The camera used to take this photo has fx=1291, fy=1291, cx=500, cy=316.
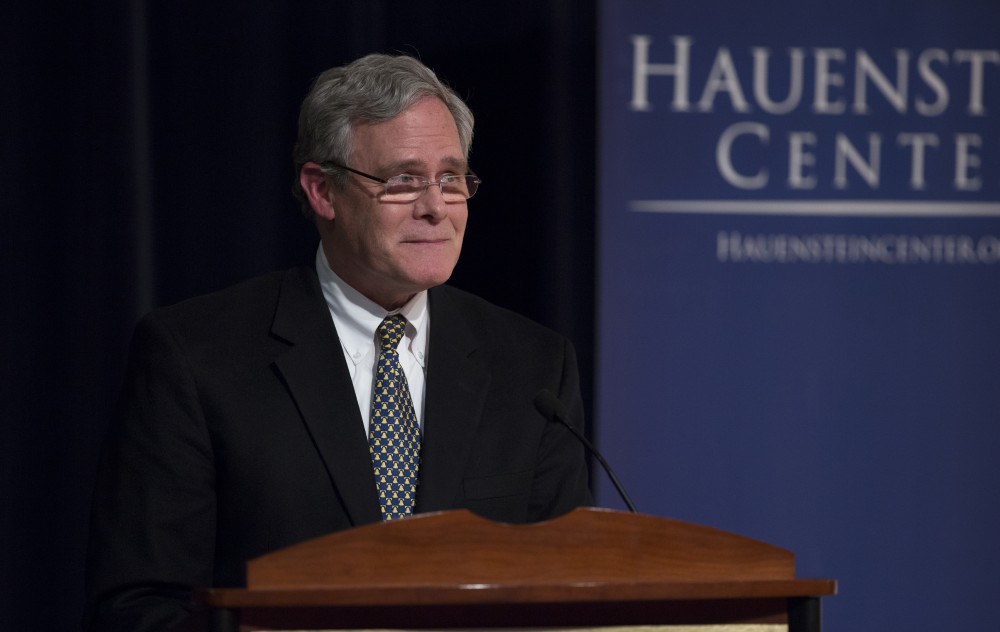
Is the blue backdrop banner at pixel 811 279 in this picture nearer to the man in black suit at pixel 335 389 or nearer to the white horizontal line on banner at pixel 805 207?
the white horizontal line on banner at pixel 805 207

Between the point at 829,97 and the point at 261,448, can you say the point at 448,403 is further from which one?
the point at 829,97

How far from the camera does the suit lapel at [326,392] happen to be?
207cm

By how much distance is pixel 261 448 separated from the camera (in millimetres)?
2092

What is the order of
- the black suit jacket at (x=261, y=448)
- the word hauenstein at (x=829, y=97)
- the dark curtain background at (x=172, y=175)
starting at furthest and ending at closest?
the dark curtain background at (x=172, y=175)
the word hauenstein at (x=829, y=97)
the black suit jacket at (x=261, y=448)

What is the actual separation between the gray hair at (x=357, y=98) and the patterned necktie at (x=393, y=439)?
0.36 m

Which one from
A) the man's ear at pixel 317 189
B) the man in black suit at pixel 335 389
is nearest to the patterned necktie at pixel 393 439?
the man in black suit at pixel 335 389

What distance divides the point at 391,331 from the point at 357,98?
1.34 ft

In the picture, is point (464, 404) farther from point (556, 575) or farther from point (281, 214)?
point (281, 214)

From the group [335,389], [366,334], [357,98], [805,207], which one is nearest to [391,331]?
[366,334]

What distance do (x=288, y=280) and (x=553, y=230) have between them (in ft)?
4.31

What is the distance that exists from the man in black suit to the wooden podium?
2.43ft

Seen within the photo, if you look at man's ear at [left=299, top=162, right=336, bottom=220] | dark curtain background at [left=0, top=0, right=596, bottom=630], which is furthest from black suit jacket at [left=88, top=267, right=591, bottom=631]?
dark curtain background at [left=0, top=0, right=596, bottom=630]

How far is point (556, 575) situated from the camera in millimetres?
1301

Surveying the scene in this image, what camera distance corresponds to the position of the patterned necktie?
6.93 feet
